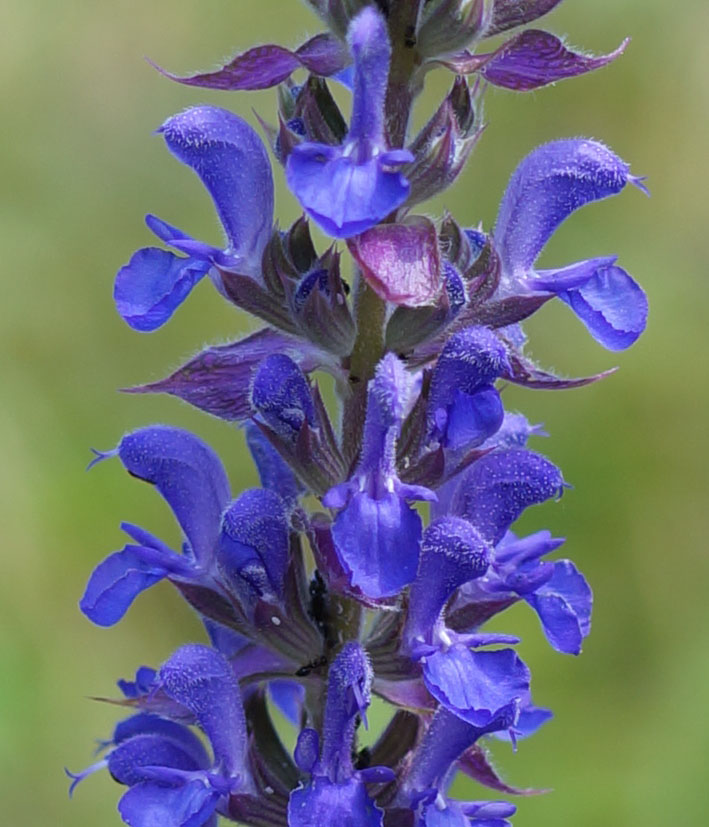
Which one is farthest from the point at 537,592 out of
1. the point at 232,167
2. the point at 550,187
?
the point at 232,167

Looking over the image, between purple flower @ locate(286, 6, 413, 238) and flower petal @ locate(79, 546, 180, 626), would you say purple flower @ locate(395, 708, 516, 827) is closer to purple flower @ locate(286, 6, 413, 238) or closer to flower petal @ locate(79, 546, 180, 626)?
flower petal @ locate(79, 546, 180, 626)

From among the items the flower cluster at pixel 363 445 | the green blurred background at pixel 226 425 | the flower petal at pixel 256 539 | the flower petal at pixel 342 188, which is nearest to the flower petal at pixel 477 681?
the flower cluster at pixel 363 445

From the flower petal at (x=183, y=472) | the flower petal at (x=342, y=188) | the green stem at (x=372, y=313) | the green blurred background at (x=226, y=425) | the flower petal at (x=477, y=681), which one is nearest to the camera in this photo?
the flower petal at (x=342, y=188)

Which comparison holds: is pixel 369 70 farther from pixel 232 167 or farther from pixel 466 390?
pixel 466 390

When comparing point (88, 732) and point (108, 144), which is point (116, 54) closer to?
point (108, 144)

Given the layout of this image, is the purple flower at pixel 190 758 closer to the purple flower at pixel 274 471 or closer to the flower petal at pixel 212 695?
the flower petal at pixel 212 695

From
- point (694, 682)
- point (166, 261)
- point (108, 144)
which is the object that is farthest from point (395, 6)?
point (108, 144)

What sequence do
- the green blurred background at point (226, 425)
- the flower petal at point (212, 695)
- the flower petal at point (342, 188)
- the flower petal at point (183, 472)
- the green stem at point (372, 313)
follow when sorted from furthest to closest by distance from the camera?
the green blurred background at point (226, 425)
the flower petal at point (183, 472)
the flower petal at point (212, 695)
the green stem at point (372, 313)
the flower petal at point (342, 188)
